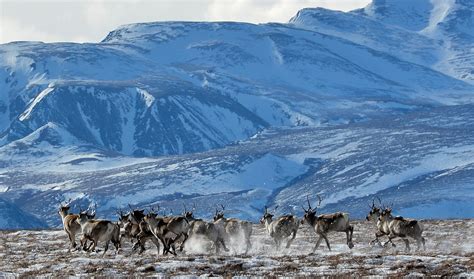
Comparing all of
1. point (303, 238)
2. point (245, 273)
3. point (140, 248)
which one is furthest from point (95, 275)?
point (303, 238)

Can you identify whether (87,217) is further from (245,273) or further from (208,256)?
(245,273)

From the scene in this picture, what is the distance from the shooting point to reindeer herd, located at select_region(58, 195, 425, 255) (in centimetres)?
4341

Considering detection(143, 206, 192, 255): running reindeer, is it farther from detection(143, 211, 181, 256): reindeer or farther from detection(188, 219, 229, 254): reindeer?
detection(188, 219, 229, 254): reindeer

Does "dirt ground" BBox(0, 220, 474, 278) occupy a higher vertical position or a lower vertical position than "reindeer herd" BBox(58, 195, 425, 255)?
lower

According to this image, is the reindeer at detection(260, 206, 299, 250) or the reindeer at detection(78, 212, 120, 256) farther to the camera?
the reindeer at detection(260, 206, 299, 250)

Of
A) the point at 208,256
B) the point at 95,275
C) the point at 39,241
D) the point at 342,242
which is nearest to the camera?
the point at 95,275

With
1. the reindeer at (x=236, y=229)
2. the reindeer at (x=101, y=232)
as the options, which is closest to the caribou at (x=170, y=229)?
the reindeer at (x=101, y=232)

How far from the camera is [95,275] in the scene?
35500 millimetres

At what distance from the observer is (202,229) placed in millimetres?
45125

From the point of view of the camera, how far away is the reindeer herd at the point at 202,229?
1709 inches

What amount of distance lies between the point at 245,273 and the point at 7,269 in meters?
8.62

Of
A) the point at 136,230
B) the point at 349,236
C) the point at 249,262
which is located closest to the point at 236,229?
the point at 136,230

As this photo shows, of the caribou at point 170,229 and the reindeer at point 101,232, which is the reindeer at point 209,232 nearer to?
the caribou at point 170,229

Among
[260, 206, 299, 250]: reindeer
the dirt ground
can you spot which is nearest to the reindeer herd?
[260, 206, 299, 250]: reindeer
